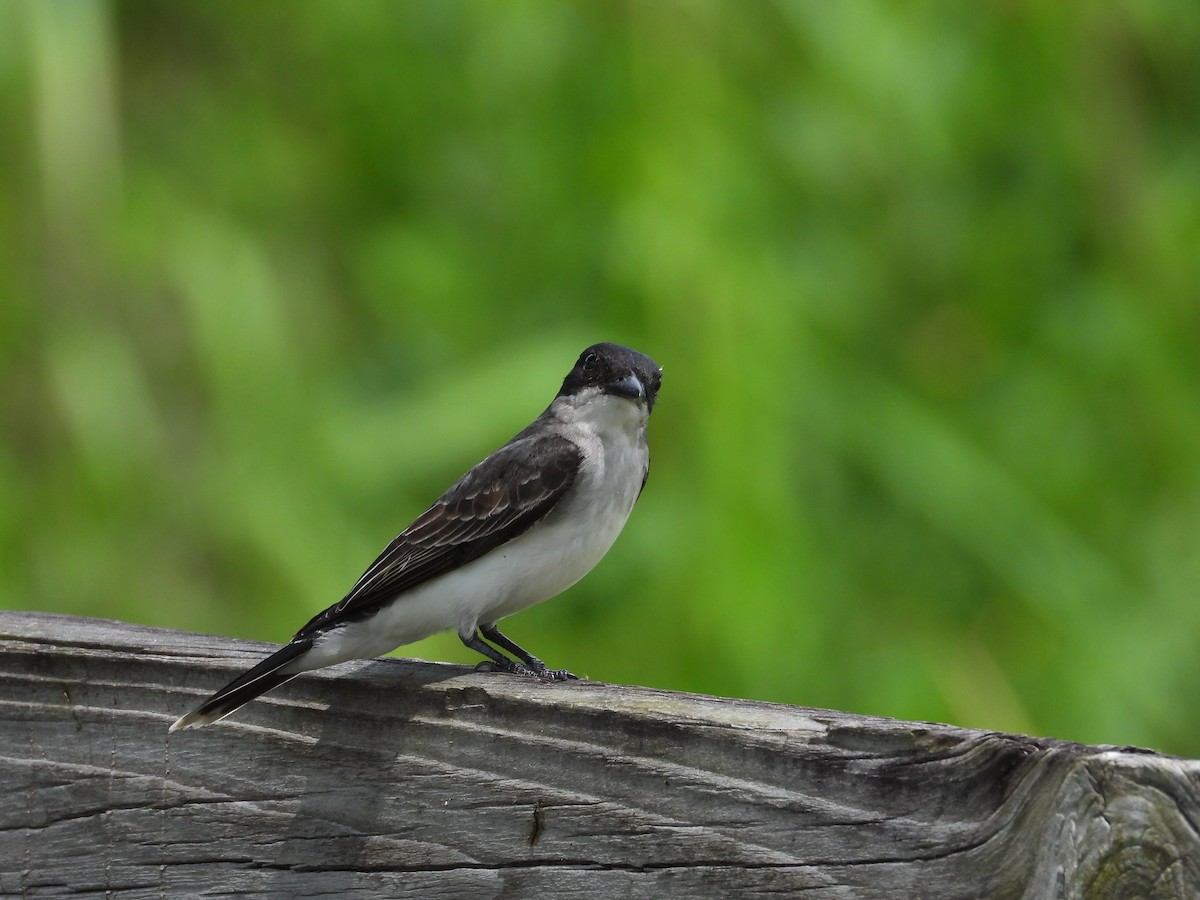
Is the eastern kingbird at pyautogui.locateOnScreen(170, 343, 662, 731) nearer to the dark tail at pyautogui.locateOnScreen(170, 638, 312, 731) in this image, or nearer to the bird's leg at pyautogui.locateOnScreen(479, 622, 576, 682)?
the bird's leg at pyautogui.locateOnScreen(479, 622, 576, 682)

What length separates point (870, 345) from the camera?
4.70m

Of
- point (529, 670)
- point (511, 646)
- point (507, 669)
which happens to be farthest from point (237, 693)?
point (511, 646)

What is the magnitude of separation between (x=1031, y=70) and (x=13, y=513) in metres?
3.51

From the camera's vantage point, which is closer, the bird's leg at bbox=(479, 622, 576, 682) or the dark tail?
the dark tail

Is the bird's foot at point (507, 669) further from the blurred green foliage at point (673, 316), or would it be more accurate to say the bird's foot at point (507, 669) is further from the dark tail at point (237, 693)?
the blurred green foliage at point (673, 316)

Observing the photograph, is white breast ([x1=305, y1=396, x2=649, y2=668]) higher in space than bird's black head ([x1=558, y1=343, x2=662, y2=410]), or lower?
lower

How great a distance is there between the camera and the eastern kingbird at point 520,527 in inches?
141

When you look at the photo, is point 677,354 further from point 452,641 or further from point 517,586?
point 452,641

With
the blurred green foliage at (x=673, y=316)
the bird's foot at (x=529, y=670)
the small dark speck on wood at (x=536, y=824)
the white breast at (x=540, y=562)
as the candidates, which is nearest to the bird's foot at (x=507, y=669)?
the bird's foot at (x=529, y=670)

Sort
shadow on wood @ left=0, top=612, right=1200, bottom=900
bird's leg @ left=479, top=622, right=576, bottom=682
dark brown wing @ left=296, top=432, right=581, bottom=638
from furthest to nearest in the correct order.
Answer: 1. bird's leg @ left=479, top=622, right=576, bottom=682
2. dark brown wing @ left=296, top=432, right=581, bottom=638
3. shadow on wood @ left=0, top=612, right=1200, bottom=900

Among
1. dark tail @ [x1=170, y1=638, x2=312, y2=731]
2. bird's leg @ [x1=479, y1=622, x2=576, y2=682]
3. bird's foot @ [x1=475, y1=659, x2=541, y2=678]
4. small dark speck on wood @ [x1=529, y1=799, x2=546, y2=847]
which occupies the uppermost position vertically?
bird's leg @ [x1=479, y1=622, x2=576, y2=682]

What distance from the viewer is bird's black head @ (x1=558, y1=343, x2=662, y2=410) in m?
→ 4.04

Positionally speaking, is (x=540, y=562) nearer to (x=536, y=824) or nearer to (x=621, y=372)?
(x=621, y=372)

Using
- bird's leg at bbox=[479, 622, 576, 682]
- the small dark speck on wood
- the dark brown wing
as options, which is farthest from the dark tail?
bird's leg at bbox=[479, 622, 576, 682]
